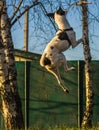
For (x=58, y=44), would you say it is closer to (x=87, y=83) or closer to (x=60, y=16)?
(x=60, y=16)

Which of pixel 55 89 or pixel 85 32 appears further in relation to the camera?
pixel 55 89

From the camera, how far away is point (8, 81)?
8430mm

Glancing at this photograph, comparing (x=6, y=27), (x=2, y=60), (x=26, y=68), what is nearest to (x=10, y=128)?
(x=2, y=60)

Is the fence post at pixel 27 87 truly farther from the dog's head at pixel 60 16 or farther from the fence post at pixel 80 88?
the dog's head at pixel 60 16

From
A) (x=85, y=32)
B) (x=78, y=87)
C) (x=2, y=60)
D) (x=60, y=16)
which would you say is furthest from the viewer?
(x=78, y=87)

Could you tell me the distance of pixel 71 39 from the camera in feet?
14.5

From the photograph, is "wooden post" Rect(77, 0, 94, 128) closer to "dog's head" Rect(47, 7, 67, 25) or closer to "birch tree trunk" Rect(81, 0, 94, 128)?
"birch tree trunk" Rect(81, 0, 94, 128)

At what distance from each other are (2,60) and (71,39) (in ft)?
13.2

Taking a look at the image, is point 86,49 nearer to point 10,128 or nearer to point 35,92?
point 35,92

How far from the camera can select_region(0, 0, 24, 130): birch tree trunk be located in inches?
329

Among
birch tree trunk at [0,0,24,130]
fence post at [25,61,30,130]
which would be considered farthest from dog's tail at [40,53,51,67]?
fence post at [25,61,30,130]

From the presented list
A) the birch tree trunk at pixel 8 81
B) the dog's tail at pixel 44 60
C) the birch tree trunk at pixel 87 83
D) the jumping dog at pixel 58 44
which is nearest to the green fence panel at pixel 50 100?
the birch tree trunk at pixel 87 83

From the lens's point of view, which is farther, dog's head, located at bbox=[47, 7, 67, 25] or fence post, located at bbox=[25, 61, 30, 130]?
fence post, located at bbox=[25, 61, 30, 130]

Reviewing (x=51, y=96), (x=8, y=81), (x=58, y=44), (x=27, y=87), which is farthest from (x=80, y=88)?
(x=58, y=44)
